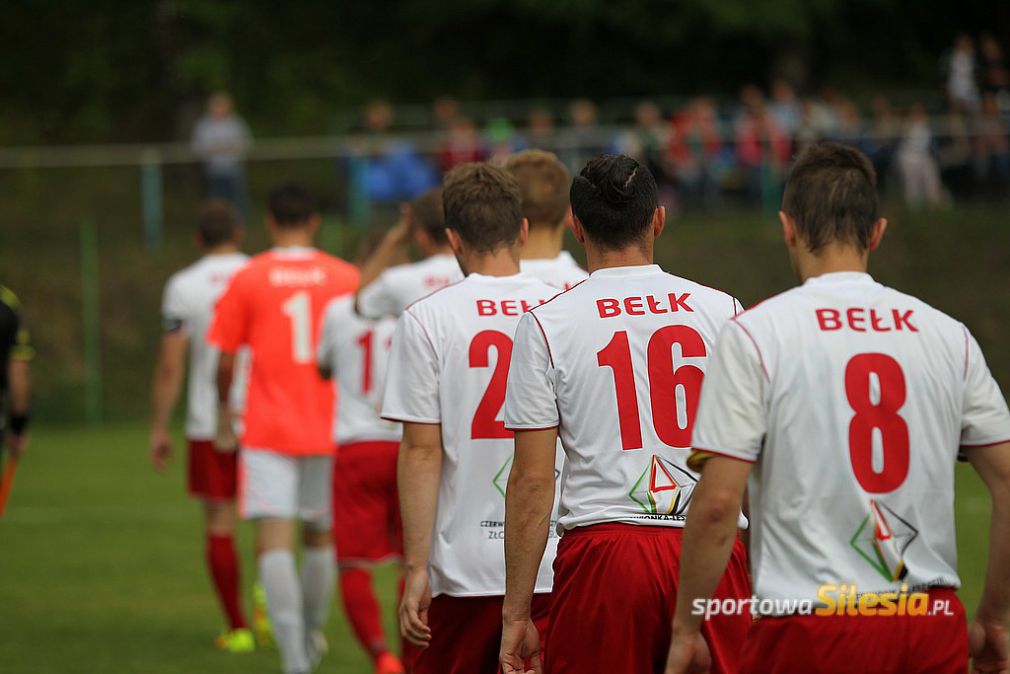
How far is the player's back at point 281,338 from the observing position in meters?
7.50

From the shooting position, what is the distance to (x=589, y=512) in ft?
13.0

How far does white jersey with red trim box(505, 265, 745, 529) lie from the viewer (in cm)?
390

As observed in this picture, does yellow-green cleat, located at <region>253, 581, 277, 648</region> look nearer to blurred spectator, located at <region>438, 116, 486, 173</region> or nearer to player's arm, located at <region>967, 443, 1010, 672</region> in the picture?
player's arm, located at <region>967, 443, 1010, 672</region>

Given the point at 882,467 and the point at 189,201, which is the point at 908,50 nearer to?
the point at 189,201

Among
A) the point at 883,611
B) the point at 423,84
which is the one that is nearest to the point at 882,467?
the point at 883,611

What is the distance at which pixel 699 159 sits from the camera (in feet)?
69.2

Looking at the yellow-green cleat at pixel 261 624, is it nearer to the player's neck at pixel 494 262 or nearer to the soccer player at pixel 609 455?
the player's neck at pixel 494 262

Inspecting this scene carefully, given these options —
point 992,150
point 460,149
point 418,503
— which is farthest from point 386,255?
point 992,150

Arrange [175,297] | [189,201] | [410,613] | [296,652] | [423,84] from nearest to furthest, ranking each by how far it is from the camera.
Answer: [410,613] < [296,652] < [175,297] < [189,201] < [423,84]

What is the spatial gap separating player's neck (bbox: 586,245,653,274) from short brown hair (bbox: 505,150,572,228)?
122 cm

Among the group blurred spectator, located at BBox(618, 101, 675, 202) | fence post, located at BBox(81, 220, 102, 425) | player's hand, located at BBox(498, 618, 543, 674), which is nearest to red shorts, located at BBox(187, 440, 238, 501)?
player's hand, located at BBox(498, 618, 543, 674)

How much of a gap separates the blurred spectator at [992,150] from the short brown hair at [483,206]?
57.6ft

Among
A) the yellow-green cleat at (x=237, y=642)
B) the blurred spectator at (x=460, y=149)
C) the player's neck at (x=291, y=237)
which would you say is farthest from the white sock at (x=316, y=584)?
the blurred spectator at (x=460, y=149)

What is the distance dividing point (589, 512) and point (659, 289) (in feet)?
2.10
